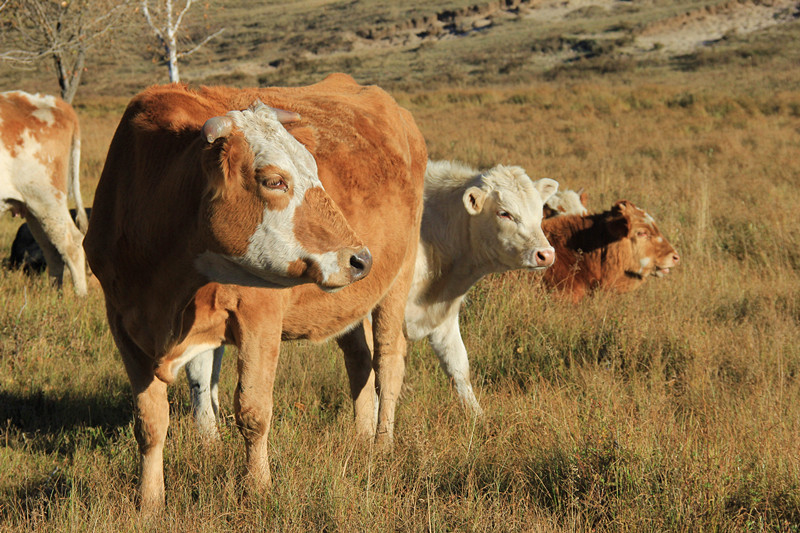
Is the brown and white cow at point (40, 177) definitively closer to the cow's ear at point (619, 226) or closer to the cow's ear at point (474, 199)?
the cow's ear at point (474, 199)

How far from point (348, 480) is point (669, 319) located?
11.8ft

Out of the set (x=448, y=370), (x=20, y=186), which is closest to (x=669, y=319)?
(x=448, y=370)

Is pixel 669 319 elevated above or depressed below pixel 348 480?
below

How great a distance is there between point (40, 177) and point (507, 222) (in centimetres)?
526

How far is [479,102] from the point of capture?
2638cm

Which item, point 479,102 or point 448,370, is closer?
point 448,370

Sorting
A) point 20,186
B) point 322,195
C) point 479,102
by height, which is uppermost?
point 322,195

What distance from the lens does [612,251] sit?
24.5 feet

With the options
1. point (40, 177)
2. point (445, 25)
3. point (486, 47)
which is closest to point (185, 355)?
point (40, 177)

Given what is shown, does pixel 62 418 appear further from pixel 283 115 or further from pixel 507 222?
pixel 507 222

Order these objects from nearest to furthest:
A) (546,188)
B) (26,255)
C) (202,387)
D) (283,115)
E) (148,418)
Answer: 1. (283,115)
2. (148,418)
3. (202,387)
4. (546,188)
5. (26,255)

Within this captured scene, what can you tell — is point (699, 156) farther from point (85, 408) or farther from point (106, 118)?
point (106, 118)

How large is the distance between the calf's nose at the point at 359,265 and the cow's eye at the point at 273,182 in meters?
0.37

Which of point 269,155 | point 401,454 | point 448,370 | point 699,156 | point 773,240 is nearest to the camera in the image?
point 269,155
